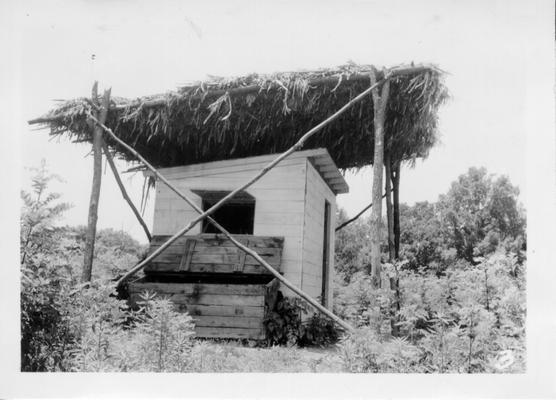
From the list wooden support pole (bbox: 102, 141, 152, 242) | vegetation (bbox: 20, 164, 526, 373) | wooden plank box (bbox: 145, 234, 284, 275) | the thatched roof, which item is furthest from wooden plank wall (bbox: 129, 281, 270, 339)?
the thatched roof

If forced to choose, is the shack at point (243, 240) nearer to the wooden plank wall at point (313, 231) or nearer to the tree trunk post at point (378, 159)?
the wooden plank wall at point (313, 231)

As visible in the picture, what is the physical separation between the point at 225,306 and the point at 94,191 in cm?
262

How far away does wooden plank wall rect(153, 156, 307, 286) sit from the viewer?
8.81 metres

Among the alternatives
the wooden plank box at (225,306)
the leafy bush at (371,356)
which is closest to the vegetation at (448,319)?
the leafy bush at (371,356)

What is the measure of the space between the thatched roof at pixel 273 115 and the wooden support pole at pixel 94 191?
275mm

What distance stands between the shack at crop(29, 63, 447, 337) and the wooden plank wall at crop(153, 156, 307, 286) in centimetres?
2

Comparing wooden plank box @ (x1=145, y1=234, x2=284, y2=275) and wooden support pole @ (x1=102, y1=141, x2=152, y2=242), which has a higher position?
wooden support pole @ (x1=102, y1=141, x2=152, y2=242)

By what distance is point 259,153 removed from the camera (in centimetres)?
1048

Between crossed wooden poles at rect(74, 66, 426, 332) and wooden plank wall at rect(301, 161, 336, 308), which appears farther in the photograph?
wooden plank wall at rect(301, 161, 336, 308)

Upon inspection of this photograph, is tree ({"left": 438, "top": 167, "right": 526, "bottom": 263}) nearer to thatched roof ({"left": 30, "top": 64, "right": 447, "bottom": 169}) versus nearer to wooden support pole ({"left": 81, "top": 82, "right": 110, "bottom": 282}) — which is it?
thatched roof ({"left": 30, "top": 64, "right": 447, "bottom": 169})

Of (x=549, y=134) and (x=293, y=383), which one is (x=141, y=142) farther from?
(x=549, y=134)

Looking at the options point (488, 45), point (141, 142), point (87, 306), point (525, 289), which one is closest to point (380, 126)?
point (488, 45)

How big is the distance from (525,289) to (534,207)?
0.85 m

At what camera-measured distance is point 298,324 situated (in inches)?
319
